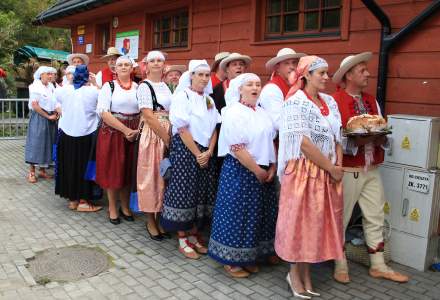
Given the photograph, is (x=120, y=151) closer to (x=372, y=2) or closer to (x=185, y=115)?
(x=185, y=115)

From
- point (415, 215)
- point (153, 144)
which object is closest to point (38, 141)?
point (153, 144)

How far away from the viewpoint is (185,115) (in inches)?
163

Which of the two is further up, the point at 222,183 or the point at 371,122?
the point at 371,122

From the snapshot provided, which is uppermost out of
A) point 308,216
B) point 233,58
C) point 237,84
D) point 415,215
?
point 233,58

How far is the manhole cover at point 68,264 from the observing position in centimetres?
393

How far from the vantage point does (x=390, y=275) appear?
4.00m

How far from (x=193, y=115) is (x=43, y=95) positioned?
4.22m

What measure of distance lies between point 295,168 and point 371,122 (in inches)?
34.4

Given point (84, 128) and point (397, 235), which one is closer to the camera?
point (397, 235)

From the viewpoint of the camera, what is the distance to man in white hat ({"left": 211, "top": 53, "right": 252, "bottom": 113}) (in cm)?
485

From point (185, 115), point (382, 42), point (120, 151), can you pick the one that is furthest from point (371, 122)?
point (120, 151)

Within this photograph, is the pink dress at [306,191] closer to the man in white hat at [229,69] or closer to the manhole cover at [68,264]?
the man in white hat at [229,69]

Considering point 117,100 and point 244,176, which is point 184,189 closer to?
point 244,176

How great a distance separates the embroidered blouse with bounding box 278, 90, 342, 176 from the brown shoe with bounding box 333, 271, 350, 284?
1146 millimetres
